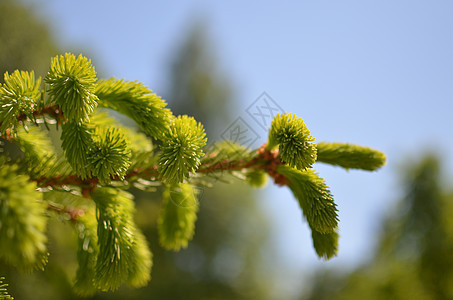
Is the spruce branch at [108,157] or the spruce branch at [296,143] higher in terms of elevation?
the spruce branch at [296,143]

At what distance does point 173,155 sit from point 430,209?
9.11 feet

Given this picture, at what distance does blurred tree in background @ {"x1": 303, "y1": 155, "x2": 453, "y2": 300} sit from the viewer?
2.07 m

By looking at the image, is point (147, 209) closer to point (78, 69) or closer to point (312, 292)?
point (312, 292)

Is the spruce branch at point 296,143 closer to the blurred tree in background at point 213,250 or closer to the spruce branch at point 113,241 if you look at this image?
the spruce branch at point 113,241

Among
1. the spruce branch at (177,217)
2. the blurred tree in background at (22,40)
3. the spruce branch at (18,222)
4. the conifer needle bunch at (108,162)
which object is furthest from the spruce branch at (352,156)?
the blurred tree in background at (22,40)

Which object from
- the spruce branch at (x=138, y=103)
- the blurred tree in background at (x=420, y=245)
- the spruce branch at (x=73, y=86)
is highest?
the blurred tree in background at (x=420, y=245)

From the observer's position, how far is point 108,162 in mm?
290

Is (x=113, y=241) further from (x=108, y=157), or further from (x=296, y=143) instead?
(x=296, y=143)

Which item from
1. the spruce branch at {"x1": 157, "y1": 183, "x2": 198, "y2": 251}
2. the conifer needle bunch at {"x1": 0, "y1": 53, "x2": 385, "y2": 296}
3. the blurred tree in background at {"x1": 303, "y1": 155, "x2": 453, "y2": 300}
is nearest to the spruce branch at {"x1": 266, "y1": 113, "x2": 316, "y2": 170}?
the conifer needle bunch at {"x1": 0, "y1": 53, "x2": 385, "y2": 296}

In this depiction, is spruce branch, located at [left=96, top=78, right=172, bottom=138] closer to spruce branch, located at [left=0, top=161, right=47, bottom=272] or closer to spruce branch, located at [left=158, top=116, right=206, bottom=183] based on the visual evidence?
spruce branch, located at [left=158, top=116, right=206, bottom=183]

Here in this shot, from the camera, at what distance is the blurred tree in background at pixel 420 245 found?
207 cm

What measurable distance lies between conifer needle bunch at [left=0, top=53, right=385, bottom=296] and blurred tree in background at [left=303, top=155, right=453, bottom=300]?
2.14 meters

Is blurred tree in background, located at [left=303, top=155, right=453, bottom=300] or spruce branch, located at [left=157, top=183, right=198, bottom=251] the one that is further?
blurred tree in background, located at [left=303, top=155, right=453, bottom=300]

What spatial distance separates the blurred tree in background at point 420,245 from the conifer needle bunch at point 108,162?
2.14m
